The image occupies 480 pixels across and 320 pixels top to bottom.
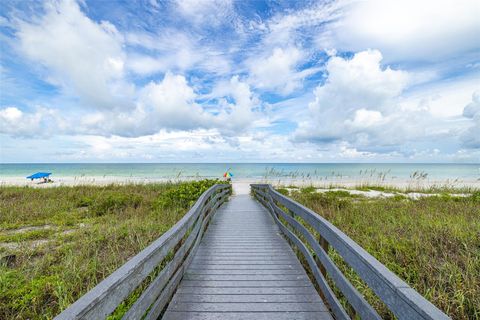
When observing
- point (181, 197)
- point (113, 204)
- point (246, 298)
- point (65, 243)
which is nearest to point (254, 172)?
point (181, 197)

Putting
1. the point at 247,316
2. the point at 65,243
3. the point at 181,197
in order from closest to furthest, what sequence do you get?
the point at 247,316
the point at 65,243
the point at 181,197

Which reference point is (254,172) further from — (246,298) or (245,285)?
(246,298)

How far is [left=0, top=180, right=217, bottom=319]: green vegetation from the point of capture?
3.72 meters

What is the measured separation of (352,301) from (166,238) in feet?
6.18

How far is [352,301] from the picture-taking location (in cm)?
217

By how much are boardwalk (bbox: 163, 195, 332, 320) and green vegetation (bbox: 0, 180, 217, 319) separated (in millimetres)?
1218

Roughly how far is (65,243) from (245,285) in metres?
5.14

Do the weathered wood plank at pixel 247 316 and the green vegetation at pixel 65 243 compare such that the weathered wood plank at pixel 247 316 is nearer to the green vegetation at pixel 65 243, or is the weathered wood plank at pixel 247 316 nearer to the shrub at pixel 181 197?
the green vegetation at pixel 65 243

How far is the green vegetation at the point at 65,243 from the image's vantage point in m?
3.72

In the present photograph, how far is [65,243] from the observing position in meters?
6.12

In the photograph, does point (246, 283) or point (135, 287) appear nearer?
point (135, 287)

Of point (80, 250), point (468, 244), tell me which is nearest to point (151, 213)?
point (80, 250)

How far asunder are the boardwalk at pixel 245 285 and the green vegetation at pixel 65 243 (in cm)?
122

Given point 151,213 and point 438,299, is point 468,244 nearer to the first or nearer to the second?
point 438,299
